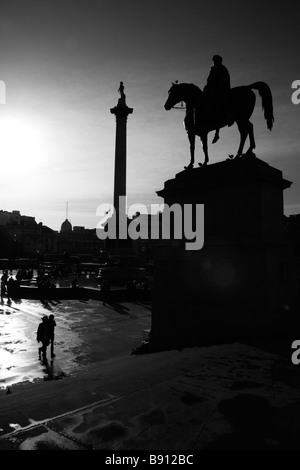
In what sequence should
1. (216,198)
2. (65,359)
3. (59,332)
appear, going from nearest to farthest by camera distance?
(216,198)
(65,359)
(59,332)

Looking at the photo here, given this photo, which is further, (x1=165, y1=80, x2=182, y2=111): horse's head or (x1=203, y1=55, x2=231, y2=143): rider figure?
(x1=165, y1=80, x2=182, y2=111): horse's head

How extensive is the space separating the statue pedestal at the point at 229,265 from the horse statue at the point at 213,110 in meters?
0.90

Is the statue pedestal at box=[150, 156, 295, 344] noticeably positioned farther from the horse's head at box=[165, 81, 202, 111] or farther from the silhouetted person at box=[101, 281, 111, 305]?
the silhouetted person at box=[101, 281, 111, 305]

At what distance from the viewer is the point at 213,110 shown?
A: 26.7 feet

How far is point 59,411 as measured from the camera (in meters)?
3.18

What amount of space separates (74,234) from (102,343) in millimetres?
138886

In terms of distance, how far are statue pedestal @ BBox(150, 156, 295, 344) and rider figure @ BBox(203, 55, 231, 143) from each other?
1737mm

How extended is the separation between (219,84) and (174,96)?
1.27 meters

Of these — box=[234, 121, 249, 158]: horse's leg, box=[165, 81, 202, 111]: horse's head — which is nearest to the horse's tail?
box=[234, 121, 249, 158]: horse's leg

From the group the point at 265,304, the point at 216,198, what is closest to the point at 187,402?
the point at 265,304

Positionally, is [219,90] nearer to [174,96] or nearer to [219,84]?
[219,84]

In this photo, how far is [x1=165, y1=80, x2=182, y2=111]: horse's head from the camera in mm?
8586

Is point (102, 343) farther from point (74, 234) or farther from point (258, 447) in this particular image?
point (74, 234)

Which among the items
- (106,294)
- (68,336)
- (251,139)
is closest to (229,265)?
(251,139)
